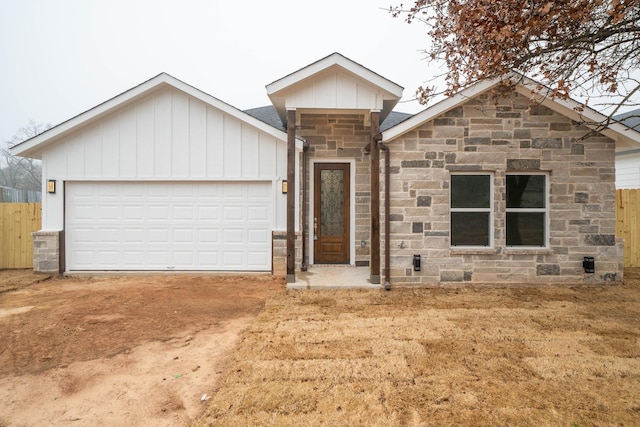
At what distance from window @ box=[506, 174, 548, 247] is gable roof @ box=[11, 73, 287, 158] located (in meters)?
4.96

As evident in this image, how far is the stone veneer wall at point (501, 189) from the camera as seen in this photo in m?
7.01

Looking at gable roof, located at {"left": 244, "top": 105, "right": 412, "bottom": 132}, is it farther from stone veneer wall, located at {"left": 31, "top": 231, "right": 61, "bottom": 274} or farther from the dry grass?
stone veneer wall, located at {"left": 31, "top": 231, "right": 61, "bottom": 274}

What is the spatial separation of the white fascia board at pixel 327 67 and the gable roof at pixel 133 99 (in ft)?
4.31

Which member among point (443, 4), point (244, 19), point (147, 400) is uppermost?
point (244, 19)

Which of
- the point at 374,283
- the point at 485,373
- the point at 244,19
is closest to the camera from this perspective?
the point at 485,373

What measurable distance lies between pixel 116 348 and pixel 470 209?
6368mm

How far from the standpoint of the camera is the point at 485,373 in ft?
11.5

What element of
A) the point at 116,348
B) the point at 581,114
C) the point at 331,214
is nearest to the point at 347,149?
the point at 331,214

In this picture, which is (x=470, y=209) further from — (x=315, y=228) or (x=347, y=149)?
(x=315, y=228)

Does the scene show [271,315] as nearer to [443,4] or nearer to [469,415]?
[469,415]

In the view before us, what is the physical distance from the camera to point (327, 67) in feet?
22.4

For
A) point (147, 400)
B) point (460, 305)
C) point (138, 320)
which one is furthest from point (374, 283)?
point (147, 400)

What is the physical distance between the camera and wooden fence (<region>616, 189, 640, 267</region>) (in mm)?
9234

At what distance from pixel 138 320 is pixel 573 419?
5.29m
